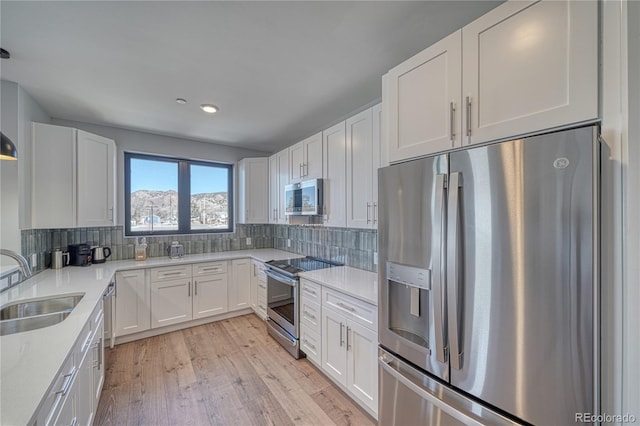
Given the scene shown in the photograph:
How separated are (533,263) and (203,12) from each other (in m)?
1.94

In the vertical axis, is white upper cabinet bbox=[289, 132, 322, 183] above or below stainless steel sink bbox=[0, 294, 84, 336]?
above

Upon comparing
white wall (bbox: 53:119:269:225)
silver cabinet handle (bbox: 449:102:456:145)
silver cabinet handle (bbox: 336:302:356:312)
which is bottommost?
silver cabinet handle (bbox: 336:302:356:312)

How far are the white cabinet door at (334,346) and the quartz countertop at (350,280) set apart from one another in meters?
0.24

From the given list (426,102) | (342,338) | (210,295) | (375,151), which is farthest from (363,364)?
(210,295)

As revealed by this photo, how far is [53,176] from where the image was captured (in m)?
2.41

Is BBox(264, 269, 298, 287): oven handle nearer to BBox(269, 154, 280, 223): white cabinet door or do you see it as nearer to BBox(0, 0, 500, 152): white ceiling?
BBox(269, 154, 280, 223): white cabinet door

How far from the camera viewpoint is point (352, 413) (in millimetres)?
1884

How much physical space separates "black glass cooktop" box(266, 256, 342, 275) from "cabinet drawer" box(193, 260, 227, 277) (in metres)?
0.79

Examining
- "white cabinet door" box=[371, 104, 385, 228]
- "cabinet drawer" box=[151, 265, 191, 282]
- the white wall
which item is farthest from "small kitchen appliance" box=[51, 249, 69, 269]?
"white cabinet door" box=[371, 104, 385, 228]

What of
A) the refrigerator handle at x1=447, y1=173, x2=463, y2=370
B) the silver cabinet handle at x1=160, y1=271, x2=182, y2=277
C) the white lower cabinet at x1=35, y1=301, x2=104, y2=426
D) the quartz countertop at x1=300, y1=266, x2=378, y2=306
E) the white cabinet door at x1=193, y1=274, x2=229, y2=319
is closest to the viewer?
the white lower cabinet at x1=35, y1=301, x2=104, y2=426

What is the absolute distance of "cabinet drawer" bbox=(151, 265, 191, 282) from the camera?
9.92 ft

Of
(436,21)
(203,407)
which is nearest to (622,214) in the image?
(436,21)

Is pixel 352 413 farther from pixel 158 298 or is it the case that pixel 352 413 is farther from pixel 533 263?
pixel 158 298

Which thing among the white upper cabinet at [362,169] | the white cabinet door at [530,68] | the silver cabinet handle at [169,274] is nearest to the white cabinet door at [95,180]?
the silver cabinet handle at [169,274]
